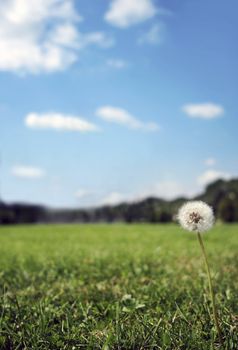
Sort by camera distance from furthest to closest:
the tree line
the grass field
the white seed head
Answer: the tree line < the grass field < the white seed head

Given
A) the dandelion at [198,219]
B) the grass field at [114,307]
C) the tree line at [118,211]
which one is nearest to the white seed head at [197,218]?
the dandelion at [198,219]

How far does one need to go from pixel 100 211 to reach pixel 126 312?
43658mm

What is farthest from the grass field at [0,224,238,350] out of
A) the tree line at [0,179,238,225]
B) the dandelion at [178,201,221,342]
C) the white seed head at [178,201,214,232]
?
the tree line at [0,179,238,225]

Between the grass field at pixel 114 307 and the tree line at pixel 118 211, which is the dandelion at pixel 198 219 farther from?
the tree line at pixel 118 211

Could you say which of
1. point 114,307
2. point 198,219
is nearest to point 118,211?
point 114,307

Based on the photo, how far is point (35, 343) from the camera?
3.12 meters

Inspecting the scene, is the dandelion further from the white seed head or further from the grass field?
the grass field

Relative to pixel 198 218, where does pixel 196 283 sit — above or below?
below

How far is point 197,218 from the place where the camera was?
271 centimetres

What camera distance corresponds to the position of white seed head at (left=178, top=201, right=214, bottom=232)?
270 centimetres

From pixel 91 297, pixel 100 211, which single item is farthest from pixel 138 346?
pixel 100 211

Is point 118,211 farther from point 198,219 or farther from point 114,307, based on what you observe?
point 198,219

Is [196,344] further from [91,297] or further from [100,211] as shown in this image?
[100,211]

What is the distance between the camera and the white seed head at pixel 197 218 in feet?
8.87
